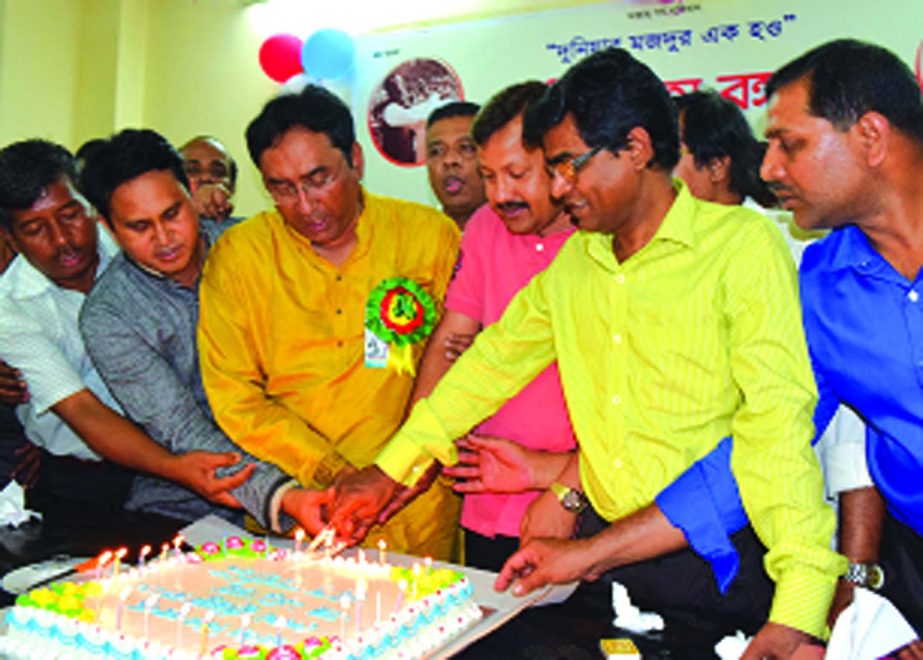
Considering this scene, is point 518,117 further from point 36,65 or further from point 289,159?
point 36,65

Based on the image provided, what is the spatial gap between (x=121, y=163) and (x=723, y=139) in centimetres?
185

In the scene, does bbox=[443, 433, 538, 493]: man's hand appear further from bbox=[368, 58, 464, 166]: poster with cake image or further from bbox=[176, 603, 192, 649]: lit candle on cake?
bbox=[368, 58, 464, 166]: poster with cake image

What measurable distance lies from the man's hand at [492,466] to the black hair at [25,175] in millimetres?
1762

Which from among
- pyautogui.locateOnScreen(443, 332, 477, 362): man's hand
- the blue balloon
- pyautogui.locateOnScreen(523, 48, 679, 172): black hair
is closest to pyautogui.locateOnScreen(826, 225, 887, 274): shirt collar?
pyautogui.locateOnScreen(523, 48, 679, 172): black hair

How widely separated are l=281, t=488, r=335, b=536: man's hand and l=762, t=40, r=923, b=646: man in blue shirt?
124 centimetres

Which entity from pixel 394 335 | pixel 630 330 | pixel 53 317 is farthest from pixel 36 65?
pixel 630 330

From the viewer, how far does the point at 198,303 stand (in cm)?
279

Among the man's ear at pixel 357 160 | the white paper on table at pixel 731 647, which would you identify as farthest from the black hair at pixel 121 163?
the white paper on table at pixel 731 647

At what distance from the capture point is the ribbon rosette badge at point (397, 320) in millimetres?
2605

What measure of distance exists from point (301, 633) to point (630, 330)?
0.92 metres

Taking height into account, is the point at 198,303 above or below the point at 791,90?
below

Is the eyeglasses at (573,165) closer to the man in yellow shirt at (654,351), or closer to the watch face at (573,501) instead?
the man in yellow shirt at (654,351)

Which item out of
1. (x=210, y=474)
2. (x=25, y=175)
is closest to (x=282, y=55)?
(x=25, y=175)

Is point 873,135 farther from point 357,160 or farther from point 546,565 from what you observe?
point 357,160
